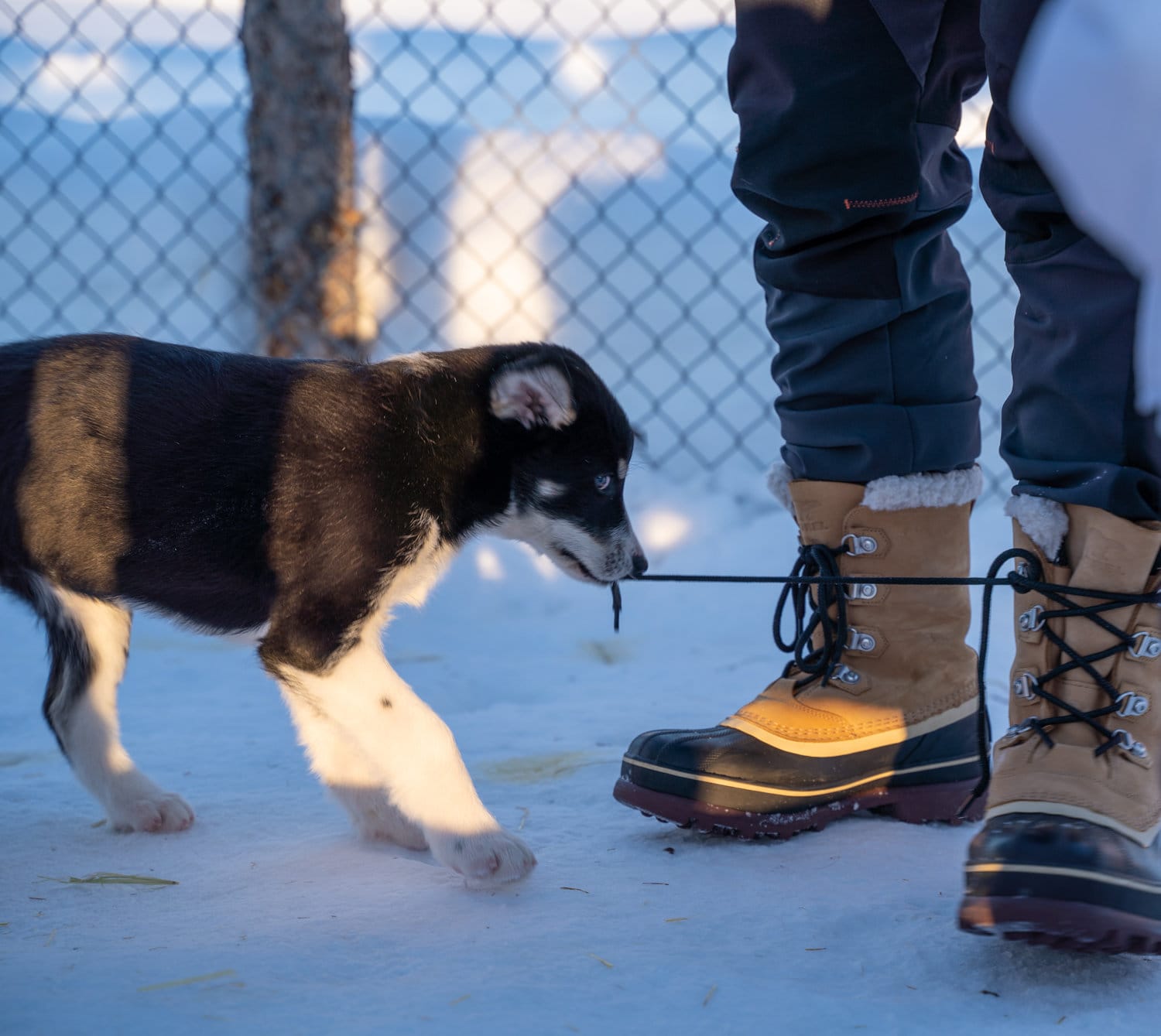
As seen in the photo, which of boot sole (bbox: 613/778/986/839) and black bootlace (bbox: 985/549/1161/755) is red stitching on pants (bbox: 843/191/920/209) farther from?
boot sole (bbox: 613/778/986/839)

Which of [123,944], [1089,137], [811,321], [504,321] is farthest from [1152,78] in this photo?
[504,321]

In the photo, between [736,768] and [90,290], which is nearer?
[736,768]

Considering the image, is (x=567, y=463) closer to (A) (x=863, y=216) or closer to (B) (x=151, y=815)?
(A) (x=863, y=216)

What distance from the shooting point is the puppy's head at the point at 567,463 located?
2.13m

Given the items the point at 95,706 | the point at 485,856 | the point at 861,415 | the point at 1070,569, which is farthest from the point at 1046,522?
the point at 95,706

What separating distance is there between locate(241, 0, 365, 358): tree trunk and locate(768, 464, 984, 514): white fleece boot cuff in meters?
3.49

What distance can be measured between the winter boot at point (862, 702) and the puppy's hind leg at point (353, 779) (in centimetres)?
36

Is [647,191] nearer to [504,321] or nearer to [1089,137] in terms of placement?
[504,321]

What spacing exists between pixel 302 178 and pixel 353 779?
3.68 m

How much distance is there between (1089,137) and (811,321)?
1278 millimetres

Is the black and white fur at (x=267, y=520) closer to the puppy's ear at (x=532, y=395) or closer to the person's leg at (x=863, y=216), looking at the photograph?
the puppy's ear at (x=532, y=395)

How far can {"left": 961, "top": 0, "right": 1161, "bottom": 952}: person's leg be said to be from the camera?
1.40 meters

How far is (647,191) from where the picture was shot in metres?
5.44

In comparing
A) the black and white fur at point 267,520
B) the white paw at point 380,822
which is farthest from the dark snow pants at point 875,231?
the white paw at point 380,822
